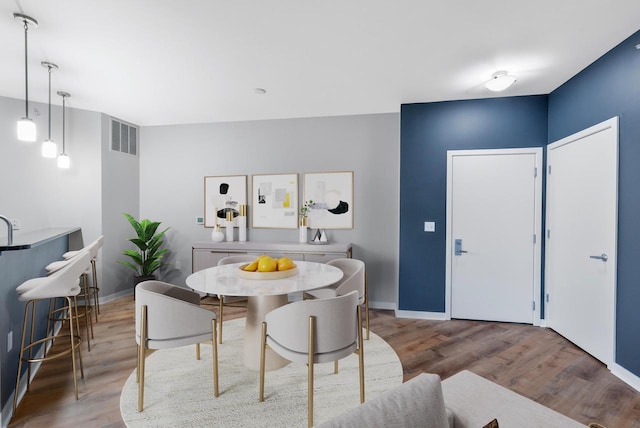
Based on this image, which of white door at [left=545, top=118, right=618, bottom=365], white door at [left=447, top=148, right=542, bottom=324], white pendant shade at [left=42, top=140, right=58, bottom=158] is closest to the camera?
white door at [left=545, top=118, right=618, bottom=365]

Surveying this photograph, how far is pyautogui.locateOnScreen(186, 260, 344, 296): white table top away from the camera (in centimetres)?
198

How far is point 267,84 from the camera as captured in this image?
3268 millimetres

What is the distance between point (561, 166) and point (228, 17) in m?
3.32

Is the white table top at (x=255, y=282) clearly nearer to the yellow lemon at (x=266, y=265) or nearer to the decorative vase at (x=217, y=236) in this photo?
the yellow lemon at (x=266, y=265)

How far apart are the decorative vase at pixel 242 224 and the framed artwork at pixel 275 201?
0.38ft

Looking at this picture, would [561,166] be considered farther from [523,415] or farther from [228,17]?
[228,17]

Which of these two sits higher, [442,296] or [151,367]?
[442,296]

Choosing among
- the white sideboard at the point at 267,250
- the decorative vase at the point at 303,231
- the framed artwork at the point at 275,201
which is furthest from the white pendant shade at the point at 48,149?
the decorative vase at the point at 303,231

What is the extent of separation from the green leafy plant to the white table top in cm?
217

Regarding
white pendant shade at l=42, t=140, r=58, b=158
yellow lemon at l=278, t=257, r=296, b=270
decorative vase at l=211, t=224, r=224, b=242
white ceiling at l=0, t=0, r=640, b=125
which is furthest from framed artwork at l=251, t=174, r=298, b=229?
white pendant shade at l=42, t=140, r=58, b=158

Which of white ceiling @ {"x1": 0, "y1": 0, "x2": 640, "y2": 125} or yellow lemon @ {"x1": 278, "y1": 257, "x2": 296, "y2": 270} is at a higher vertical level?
white ceiling @ {"x1": 0, "y1": 0, "x2": 640, "y2": 125}

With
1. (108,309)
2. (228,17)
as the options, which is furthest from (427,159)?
(108,309)

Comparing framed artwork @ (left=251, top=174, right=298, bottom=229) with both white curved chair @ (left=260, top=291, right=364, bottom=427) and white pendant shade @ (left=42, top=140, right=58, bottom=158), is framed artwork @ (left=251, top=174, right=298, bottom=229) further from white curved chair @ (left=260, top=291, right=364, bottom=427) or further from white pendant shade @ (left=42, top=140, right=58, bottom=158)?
white curved chair @ (left=260, top=291, right=364, bottom=427)

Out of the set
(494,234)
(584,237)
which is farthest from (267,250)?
(584,237)
